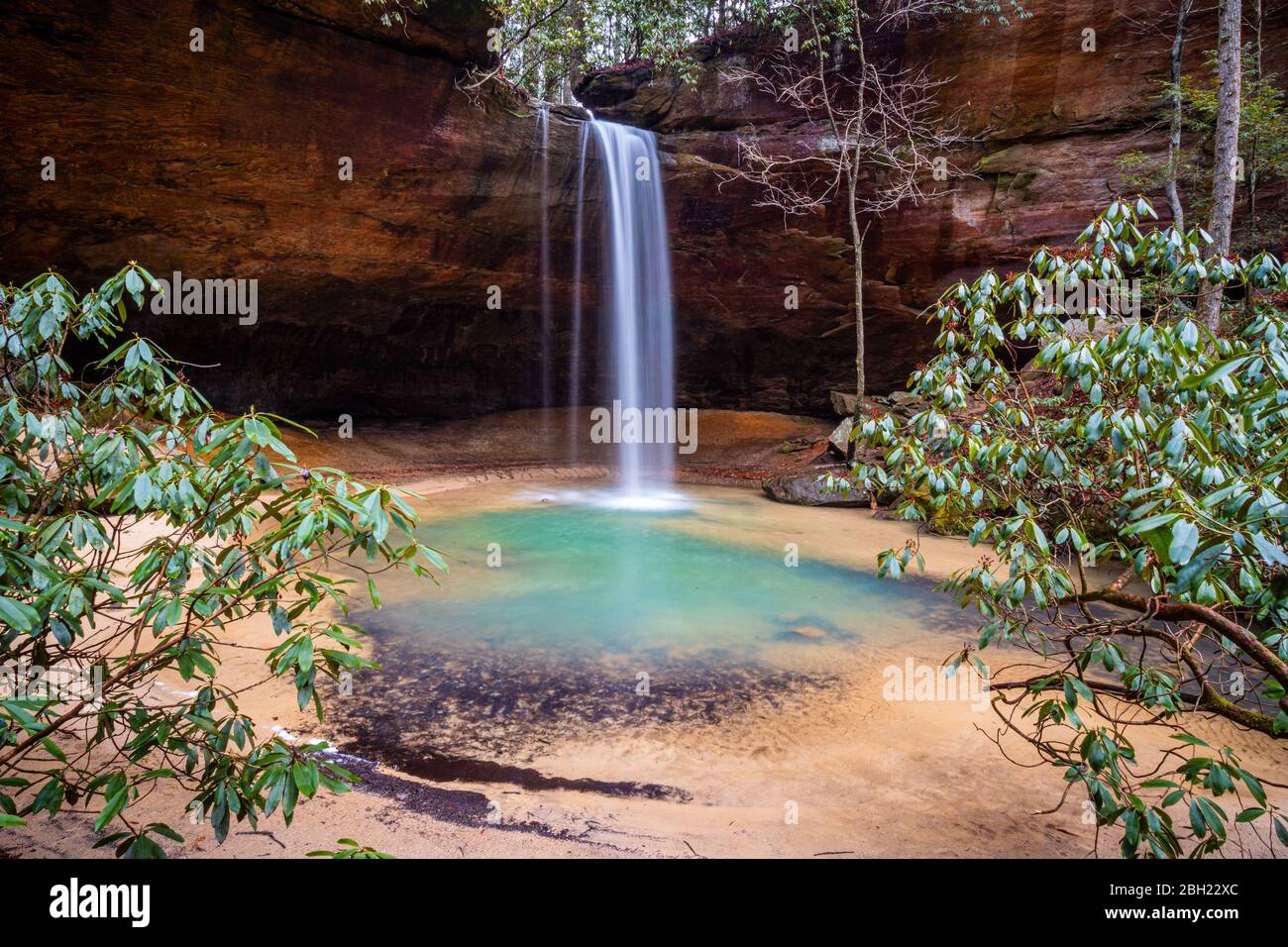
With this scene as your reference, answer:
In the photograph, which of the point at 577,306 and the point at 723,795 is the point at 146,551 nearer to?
the point at 723,795

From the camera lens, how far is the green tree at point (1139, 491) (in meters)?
1.76

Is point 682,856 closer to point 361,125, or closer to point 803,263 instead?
point 361,125

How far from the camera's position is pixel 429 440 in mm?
16219

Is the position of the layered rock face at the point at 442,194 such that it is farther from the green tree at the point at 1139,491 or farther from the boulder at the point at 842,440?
the green tree at the point at 1139,491

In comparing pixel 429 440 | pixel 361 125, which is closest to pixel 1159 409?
pixel 361 125

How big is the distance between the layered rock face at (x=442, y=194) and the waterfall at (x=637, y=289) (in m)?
0.47

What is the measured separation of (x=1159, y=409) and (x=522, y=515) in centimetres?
899

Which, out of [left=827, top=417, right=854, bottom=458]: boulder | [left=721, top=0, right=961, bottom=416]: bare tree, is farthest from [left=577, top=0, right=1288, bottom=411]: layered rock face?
[left=827, top=417, right=854, bottom=458]: boulder

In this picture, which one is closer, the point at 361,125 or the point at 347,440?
the point at 361,125

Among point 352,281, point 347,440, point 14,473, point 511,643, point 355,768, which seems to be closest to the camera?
point 14,473

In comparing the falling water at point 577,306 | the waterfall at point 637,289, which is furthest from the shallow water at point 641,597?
the falling water at point 577,306

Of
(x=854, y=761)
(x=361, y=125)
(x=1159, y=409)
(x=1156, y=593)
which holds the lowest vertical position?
(x=854, y=761)

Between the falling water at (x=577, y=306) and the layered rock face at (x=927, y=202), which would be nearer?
the layered rock face at (x=927, y=202)

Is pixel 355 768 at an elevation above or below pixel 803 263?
below
